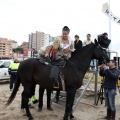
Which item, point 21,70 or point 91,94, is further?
point 91,94

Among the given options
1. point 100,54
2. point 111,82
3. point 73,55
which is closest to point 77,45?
point 73,55

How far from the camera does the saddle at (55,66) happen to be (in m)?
5.37

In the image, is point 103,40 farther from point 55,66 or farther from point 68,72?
point 55,66

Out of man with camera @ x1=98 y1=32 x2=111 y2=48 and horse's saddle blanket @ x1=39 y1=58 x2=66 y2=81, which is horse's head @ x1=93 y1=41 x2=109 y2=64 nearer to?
man with camera @ x1=98 y1=32 x2=111 y2=48

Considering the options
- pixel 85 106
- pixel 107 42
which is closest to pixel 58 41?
pixel 107 42

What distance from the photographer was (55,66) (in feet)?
17.9

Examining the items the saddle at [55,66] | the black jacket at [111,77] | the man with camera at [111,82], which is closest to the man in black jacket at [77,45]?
the saddle at [55,66]

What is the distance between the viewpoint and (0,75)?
527 inches

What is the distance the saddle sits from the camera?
5.37 m

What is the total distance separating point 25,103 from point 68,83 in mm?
1406

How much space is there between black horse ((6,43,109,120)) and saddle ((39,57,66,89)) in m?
0.08

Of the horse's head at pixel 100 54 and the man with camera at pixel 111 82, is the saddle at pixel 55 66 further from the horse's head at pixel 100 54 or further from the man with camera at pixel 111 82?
the man with camera at pixel 111 82

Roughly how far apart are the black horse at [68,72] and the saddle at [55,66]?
0.28 ft

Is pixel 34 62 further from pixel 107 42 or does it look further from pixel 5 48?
pixel 5 48
